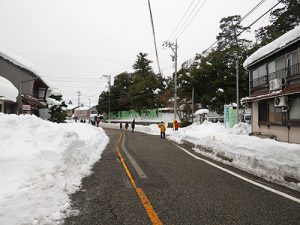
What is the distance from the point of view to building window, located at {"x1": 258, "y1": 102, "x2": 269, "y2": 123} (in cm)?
2079

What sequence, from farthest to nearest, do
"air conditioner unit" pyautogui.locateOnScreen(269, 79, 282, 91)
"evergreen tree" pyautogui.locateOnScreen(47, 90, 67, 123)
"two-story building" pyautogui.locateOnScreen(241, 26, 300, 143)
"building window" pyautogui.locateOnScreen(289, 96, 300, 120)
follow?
"evergreen tree" pyautogui.locateOnScreen(47, 90, 67, 123) → "air conditioner unit" pyautogui.locateOnScreen(269, 79, 282, 91) → "two-story building" pyautogui.locateOnScreen(241, 26, 300, 143) → "building window" pyautogui.locateOnScreen(289, 96, 300, 120)

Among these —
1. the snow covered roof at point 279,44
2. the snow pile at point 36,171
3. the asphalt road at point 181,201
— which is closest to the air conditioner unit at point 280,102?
the snow covered roof at point 279,44

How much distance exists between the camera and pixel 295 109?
1691cm

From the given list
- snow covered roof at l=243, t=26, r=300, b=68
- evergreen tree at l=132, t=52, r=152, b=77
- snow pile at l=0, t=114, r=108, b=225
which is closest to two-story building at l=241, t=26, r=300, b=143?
snow covered roof at l=243, t=26, r=300, b=68

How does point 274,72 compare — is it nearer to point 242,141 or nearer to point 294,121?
point 294,121

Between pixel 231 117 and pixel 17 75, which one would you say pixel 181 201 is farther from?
pixel 17 75

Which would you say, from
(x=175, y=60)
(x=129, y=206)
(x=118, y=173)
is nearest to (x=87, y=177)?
(x=118, y=173)

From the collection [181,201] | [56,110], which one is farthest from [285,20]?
[181,201]

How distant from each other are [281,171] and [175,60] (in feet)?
94.7

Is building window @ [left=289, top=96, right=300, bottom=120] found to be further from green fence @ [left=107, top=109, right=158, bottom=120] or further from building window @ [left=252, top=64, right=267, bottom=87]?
green fence @ [left=107, top=109, right=158, bottom=120]

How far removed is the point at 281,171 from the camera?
699 centimetres

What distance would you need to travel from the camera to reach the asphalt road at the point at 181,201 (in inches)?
165

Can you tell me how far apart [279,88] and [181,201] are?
51.9 feet

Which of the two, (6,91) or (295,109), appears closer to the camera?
(295,109)
